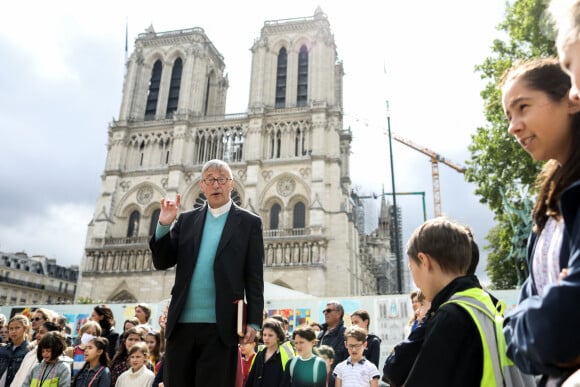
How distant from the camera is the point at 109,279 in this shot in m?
31.0

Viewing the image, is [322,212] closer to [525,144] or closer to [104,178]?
[104,178]

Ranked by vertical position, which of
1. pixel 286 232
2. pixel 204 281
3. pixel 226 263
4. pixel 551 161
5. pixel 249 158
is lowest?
pixel 204 281

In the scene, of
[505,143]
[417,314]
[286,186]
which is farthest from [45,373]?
[286,186]

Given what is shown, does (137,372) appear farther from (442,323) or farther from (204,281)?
(442,323)

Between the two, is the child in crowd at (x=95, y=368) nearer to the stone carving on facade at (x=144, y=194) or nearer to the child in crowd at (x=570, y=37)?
the child in crowd at (x=570, y=37)

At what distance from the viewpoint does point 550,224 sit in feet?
5.00

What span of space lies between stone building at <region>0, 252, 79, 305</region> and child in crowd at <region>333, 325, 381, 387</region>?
158ft

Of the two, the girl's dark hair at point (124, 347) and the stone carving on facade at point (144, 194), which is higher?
the stone carving on facade at point (144, 194)

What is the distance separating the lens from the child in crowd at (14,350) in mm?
5840

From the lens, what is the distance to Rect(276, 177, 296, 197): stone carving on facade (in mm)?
31000

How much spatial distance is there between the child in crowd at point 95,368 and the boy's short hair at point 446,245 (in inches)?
179

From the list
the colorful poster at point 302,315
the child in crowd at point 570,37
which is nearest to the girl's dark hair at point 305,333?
the child in crowd at point 570,37

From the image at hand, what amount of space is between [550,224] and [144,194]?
111ft

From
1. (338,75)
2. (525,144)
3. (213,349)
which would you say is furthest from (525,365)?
(338,75)
